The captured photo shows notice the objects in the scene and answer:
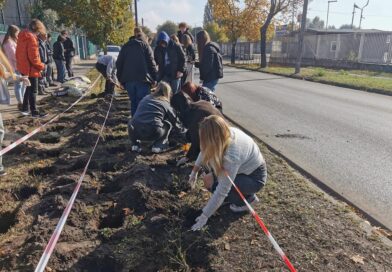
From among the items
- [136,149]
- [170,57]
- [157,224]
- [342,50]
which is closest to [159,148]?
[136,149]

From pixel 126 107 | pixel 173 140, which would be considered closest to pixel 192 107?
pixel 173 140

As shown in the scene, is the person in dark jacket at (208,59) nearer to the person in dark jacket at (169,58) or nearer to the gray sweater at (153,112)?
the person in dark jacket at (169,58)

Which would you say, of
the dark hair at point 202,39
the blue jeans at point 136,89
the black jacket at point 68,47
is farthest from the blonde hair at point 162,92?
the black jacket at point 68,47

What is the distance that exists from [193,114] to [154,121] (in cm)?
90

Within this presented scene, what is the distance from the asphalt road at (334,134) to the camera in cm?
456

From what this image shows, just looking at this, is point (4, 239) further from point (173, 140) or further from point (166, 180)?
point (173, 140)

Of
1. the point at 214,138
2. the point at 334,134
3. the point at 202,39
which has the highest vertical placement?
the point at 202,39

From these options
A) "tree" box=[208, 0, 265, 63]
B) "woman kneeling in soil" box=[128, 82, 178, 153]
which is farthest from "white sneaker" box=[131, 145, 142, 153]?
"tree" box=[208, 0, 265, 63]

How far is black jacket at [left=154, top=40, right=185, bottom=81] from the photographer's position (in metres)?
7.38

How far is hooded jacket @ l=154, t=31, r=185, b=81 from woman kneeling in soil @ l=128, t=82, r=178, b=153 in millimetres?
2029

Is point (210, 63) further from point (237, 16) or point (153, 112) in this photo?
point (237, 16)

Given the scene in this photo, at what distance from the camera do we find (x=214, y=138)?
3010 mm

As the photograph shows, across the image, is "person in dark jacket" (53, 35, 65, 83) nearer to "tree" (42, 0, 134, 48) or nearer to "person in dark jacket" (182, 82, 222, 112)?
"tree" (42, 0, 134, 48)

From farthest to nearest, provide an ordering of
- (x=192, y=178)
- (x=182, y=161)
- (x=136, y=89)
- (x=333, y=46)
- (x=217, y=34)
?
(x=217, y=34) < (x=333, y=46) < (x=136, y=89) < (x=182, y=161) < (x=192, y=178)
